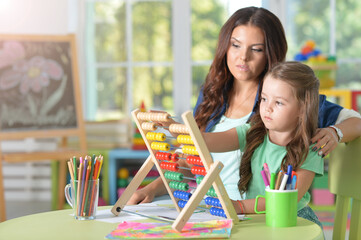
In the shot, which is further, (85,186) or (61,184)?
(61,184)

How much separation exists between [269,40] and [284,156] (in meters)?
0.44

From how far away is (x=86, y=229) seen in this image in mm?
1375

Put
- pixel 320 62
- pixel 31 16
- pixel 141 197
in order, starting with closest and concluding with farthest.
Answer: pixel 141 197, pixel 320 62, pixel 31 16

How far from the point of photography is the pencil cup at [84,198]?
146cm

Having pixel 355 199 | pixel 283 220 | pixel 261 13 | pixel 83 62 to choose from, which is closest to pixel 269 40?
pixel 261 13

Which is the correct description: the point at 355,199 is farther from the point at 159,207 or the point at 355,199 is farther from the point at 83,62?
the point at 83,62

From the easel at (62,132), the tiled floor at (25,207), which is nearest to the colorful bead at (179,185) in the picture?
the easel at (62,132)

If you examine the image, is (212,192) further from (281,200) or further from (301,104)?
(301,104)

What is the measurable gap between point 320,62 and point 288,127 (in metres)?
2.53

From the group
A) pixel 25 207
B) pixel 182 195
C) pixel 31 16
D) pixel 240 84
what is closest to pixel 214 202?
pixel 182 195

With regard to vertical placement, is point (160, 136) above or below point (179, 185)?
above

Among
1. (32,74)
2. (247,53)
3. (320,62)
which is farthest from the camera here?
(32,74)

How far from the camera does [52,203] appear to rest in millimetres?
4324

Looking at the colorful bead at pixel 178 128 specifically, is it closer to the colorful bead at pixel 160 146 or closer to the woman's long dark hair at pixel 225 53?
the colorful bead at pixel 160 146
